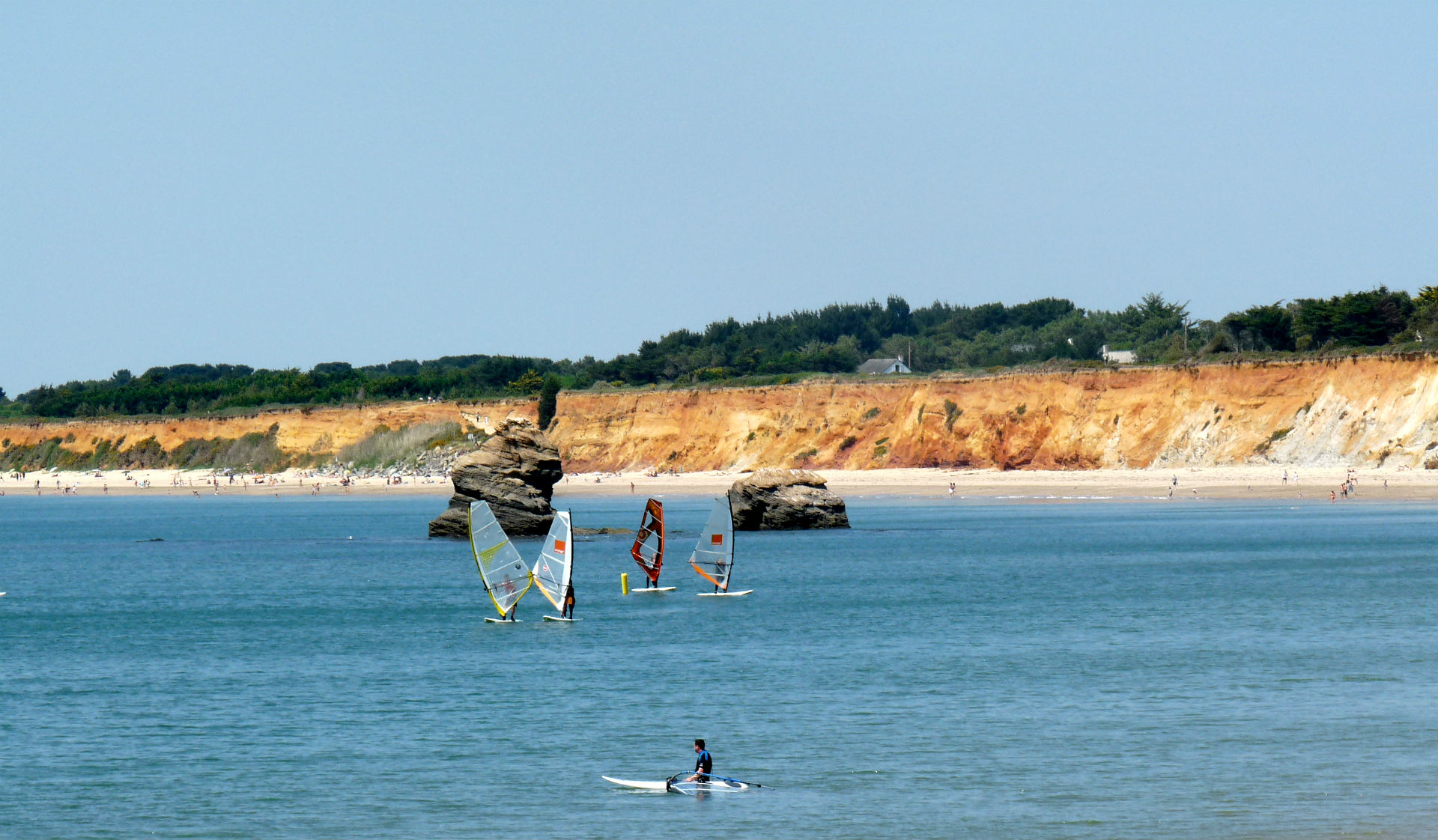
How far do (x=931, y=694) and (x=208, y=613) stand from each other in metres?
22.7

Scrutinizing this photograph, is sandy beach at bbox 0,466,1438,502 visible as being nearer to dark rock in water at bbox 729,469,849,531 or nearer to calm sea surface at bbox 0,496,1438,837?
dark rock in water at bbox 729,469,849,531

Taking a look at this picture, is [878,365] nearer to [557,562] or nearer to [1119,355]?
[1119,355]

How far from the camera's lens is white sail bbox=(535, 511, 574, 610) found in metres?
33.8

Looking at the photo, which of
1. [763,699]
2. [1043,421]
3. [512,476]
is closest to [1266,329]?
[1043,421]

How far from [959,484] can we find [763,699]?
246 feet

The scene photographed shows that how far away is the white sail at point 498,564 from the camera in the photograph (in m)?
35.6

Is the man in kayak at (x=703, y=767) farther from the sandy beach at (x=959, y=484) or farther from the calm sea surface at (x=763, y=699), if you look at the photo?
the sandy beach at (x=959, y=484)

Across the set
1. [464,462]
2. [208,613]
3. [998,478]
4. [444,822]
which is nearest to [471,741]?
[444,822]

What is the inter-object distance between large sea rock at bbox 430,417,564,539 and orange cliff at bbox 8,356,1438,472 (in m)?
1.43

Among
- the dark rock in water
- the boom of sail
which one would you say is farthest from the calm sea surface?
the dark rock in water

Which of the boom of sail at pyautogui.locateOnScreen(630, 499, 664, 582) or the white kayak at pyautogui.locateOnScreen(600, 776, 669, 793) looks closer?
the white kayak at pyautogui.locateOnScreen(600, 776, 669, 793)

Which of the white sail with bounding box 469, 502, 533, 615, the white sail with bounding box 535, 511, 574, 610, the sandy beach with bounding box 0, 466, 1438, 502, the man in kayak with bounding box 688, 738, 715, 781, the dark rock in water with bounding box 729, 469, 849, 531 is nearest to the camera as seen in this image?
the man in kayak with bounding box 688, 738, 715, 781

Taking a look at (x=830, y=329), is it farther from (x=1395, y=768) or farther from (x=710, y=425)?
(x=1395, y=768)

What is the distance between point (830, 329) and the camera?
19738cm
